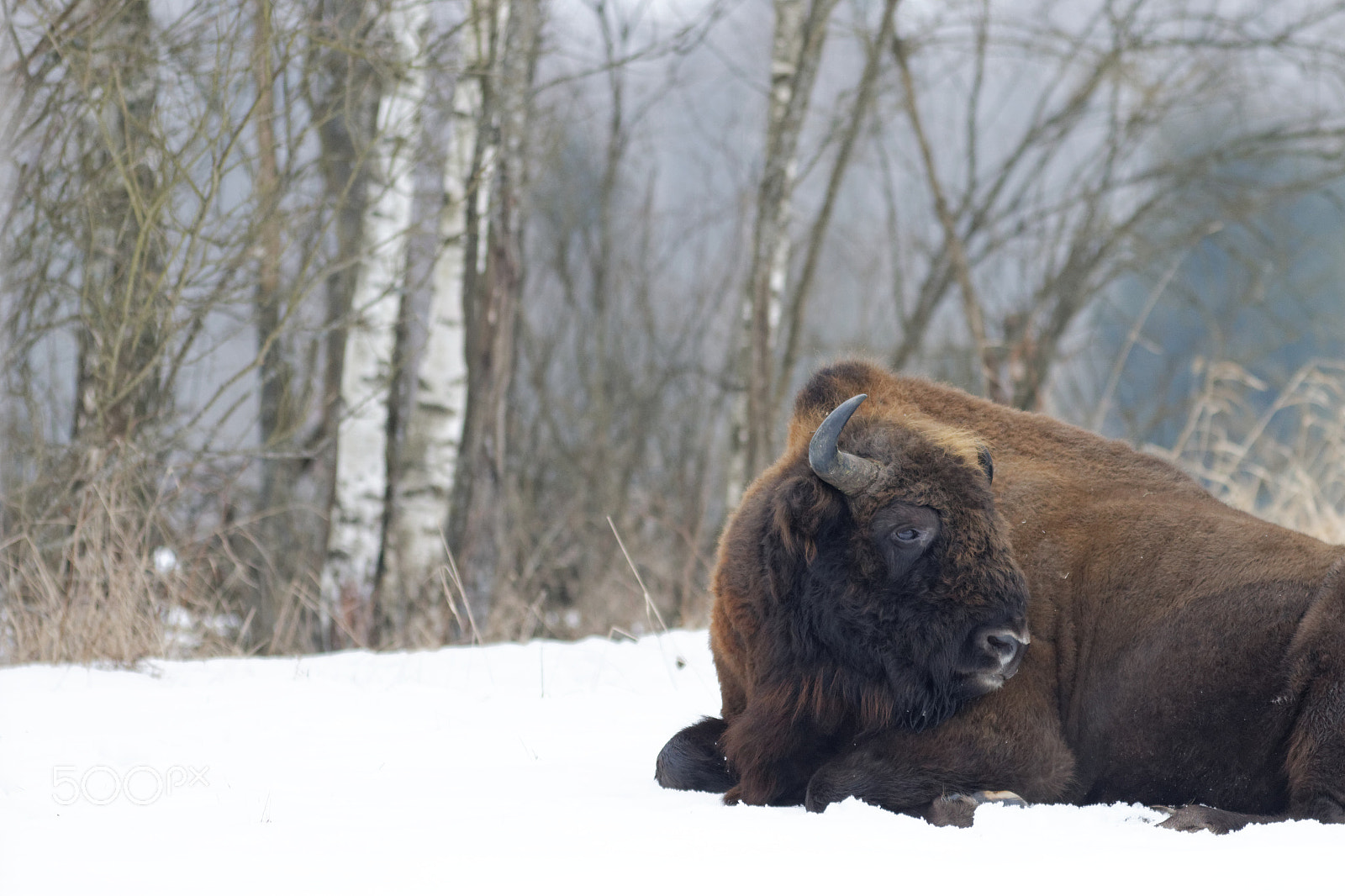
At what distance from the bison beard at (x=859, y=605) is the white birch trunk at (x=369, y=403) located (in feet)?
16.1

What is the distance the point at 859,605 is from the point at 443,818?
1367 millimetres

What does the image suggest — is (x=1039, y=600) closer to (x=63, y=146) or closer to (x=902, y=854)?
(x=902, y=854)

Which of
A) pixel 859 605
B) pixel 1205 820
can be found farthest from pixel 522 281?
pixel 1205 820

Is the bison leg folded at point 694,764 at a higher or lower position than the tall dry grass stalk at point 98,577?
higher

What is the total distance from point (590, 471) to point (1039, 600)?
943 cm

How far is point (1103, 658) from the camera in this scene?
3.53m

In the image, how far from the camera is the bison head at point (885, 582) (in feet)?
11.1

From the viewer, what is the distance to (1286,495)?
9164 millimetres

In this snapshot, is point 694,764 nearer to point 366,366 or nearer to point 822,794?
point 822,794

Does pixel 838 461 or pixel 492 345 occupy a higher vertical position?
pixel 838 461

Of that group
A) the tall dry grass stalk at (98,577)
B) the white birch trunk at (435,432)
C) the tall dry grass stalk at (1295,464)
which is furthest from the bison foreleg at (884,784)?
the white birch trunk at (435,432)

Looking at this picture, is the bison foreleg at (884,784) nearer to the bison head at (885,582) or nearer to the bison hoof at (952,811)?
the bison hoof at (952,811)

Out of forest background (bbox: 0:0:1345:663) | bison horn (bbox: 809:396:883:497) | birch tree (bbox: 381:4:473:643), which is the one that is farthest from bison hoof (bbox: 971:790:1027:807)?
birch tree (bbox: 381:4:473:643)

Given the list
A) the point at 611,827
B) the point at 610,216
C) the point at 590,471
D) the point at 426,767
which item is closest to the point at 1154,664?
the point at 611,827
